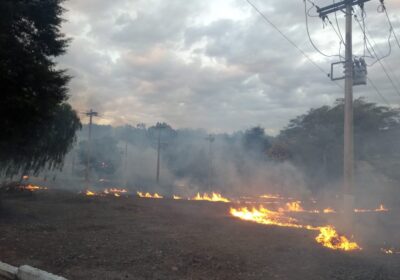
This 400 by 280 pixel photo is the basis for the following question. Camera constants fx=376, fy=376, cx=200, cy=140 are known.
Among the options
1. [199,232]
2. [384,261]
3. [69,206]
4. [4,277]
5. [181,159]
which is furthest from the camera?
[181,159]

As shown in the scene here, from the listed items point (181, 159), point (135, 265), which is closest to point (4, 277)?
point (135, 265)

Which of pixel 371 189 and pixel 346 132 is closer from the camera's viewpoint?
pixel 346 132

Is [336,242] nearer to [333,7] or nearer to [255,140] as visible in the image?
[333,7]

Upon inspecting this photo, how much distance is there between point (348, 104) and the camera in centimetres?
1546

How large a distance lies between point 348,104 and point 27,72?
12.7 meters

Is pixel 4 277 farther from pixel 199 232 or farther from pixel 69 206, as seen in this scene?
pixel 69 206

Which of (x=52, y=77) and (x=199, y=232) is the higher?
(x=52, y=77)

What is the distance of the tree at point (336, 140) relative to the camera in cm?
4112

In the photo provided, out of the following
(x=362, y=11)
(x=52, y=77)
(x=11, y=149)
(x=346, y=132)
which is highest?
(x=362, y=11)

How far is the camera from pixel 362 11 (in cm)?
1594

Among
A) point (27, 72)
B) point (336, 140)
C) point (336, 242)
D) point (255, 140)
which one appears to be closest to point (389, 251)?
point (336, 242)

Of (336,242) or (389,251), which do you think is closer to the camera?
(389,251)

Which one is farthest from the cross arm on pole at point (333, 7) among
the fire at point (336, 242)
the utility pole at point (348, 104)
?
the fire at point (336, 242)

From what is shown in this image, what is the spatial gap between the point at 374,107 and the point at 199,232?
119ft
